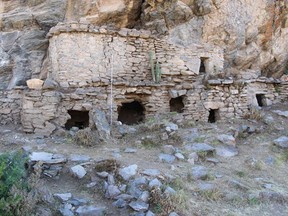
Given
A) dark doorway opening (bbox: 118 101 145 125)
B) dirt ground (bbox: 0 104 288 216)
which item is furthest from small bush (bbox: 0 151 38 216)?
dark doorway opening (bbox: 118 101 145 125)

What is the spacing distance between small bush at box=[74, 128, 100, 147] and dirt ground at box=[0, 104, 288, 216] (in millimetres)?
128

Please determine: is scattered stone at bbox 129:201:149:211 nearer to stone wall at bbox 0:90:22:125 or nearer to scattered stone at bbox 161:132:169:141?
scattered stone at bbox 161:132:169:141

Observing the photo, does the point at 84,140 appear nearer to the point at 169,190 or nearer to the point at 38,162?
the point at 38,162

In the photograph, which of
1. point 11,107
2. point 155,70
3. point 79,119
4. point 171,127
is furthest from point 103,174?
point 155,70

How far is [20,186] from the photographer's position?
3.94 m

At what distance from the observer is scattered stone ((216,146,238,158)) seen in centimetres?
659

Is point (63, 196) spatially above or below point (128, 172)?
below

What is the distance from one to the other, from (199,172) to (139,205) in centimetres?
169

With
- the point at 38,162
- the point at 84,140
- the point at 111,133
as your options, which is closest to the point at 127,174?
the point at 38,162

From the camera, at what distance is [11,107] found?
8.62 m

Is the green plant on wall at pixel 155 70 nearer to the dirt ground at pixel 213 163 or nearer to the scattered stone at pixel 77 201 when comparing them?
the dirt ground at pixel 213 163

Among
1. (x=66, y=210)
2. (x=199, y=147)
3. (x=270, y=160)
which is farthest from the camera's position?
(x=199, y=147)

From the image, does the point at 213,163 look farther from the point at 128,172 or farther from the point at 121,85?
the point at 121,85

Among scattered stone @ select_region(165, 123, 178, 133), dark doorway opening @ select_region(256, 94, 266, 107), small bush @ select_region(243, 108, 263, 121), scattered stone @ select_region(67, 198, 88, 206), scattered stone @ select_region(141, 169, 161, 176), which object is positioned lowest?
scattered stone @ select_region(67, 198, 88, 206)
